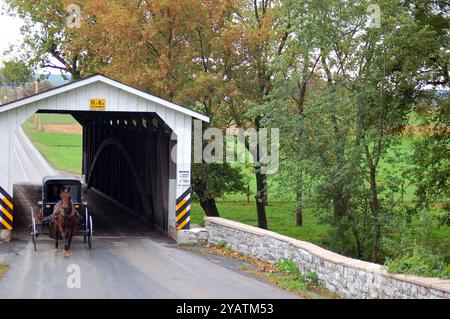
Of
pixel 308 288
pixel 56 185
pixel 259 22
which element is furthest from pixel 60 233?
pixel 259 22

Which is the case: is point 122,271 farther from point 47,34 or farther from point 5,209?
point 47,34

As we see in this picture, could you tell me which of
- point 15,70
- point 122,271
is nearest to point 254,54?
point 122,271

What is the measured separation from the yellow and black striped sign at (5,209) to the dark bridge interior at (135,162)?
17.0 ft

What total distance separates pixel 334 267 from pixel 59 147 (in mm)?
Answer: 70006

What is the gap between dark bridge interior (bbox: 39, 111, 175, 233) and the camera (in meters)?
24.3

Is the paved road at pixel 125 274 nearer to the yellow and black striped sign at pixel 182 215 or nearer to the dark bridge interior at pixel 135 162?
the yellow and black striped sign at pixel 182 215

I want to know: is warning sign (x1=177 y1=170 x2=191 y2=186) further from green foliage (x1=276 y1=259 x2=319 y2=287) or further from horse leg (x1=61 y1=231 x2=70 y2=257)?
green foliage (x1=276 y1=259 x2=319 y2=287)

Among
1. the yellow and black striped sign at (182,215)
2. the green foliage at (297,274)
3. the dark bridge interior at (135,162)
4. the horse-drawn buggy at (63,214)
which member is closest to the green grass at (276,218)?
the dark bridge interior at (135,162)

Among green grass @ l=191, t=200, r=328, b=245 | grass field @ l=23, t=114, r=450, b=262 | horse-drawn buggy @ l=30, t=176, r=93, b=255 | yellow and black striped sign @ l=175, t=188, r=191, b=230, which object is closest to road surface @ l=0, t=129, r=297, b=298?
horse-drawn buggy @ l=30, t=176, r=93, b=255

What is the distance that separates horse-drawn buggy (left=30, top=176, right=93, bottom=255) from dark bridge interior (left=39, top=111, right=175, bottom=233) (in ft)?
11.1

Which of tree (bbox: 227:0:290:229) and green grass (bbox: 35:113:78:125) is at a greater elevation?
green grass (bbox: 35:113:78:125)

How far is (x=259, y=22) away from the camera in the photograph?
29094 mm
